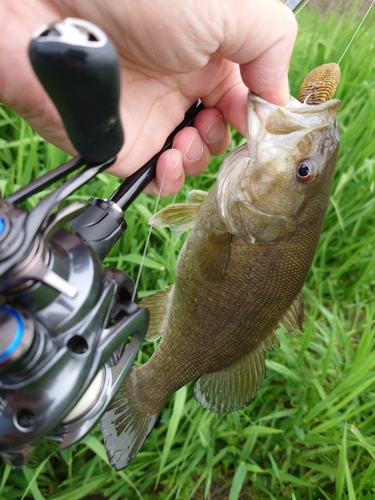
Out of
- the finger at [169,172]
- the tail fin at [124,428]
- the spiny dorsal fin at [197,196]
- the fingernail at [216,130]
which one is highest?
the fingernail at [216,130]

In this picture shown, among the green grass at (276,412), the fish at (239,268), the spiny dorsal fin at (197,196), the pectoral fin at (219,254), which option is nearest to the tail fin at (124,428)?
the fish at (239,268)

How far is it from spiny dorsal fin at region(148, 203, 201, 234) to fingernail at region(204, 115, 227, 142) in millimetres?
332

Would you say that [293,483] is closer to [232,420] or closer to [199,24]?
[232,420]

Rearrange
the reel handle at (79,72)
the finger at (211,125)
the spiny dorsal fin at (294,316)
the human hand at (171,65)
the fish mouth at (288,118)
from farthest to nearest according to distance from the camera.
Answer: the finger at (211,125)
the spiny dorsal fin at (294,316)
the fish mouth at (288,118)
the human hand at (171,65)
the reel handle at (79,72)

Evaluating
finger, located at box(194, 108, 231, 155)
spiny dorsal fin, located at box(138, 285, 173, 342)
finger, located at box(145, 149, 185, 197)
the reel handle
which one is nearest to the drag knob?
the reel handle

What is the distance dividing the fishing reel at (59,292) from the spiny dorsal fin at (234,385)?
1.09 meters

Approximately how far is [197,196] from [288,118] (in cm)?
58

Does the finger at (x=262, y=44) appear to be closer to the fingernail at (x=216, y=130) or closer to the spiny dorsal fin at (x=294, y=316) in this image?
the fingernail at (x=216, y=130)

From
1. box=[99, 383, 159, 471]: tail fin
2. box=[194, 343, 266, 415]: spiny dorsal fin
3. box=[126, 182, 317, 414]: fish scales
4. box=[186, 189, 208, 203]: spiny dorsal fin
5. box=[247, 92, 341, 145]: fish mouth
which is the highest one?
box=[247, 92, 341, 145]: fish mouth

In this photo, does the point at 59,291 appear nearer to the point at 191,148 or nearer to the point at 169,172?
the point at 169,172

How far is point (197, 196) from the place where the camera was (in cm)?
189

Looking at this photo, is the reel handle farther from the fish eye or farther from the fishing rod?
the fish eye

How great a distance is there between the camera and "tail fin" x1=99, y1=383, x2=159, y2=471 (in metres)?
1.69

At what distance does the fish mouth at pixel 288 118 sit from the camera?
1.45 m
